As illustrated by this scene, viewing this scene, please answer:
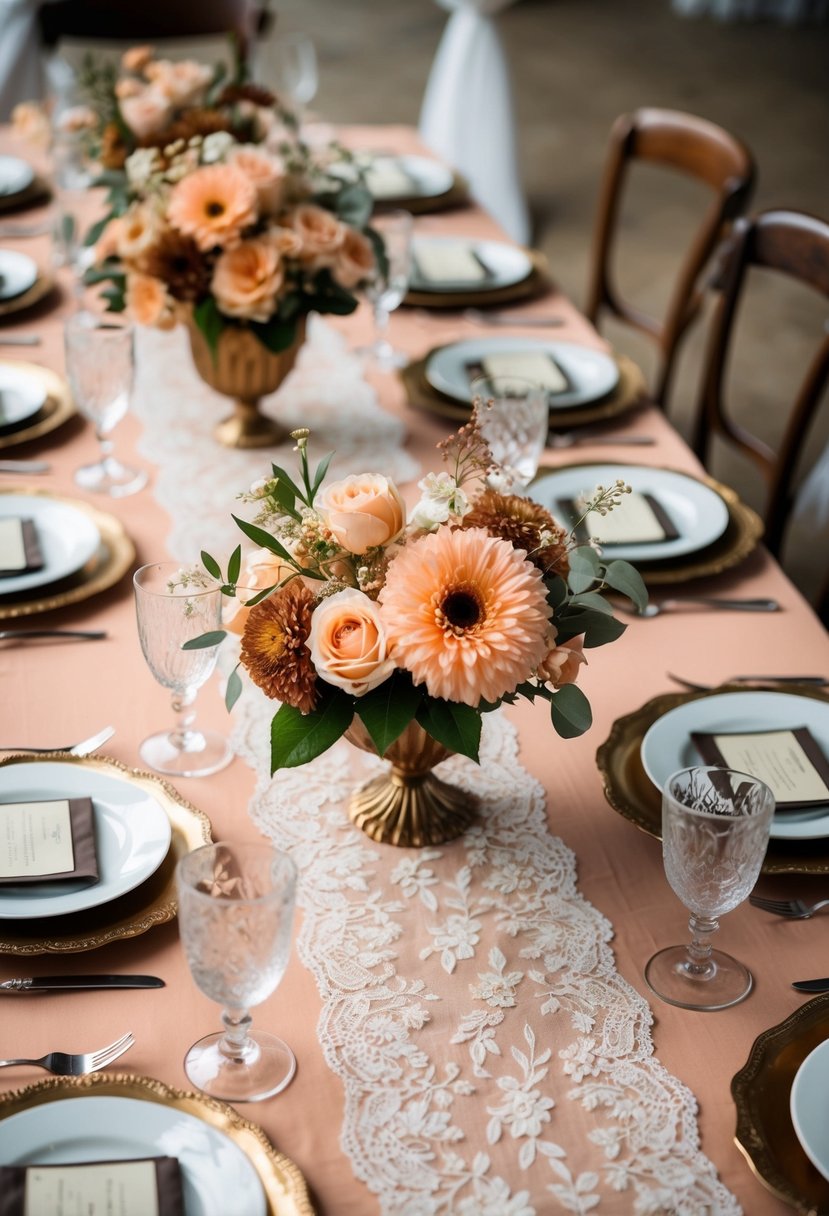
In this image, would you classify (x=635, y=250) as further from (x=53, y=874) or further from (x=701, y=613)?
(x=53, y=874)

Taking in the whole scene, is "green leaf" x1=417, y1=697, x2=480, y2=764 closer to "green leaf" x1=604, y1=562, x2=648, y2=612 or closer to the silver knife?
"green leaf" x1=604, y1=562, x2=648, y2=612

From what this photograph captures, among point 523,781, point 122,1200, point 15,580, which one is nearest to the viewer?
point 122,1200

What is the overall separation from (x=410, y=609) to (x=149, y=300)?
2.91 feet

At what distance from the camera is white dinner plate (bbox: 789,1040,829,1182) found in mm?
905

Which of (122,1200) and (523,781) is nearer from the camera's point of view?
(122,1200)

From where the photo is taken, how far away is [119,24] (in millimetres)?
3496

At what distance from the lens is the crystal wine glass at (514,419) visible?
1611mm

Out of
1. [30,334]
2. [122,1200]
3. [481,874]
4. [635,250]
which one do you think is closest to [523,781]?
[481,874]

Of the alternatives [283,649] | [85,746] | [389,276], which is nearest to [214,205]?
[389,276]

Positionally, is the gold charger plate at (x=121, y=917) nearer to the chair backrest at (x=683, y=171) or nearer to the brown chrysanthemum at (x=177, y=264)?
the brown chrysanthemum at (x=177, y=264)

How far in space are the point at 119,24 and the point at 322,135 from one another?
0.93 meters

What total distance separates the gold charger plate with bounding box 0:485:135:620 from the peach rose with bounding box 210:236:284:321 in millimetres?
319

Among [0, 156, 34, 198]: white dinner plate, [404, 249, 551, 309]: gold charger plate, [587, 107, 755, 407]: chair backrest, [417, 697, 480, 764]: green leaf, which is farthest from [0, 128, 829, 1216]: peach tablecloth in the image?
[0, 156, 34, 198]: white dinner plate

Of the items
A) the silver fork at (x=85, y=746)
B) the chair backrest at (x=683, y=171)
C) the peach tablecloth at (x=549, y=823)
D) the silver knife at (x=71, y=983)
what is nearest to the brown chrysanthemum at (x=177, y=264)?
the peach tablecloth at (x=549, y=823)
